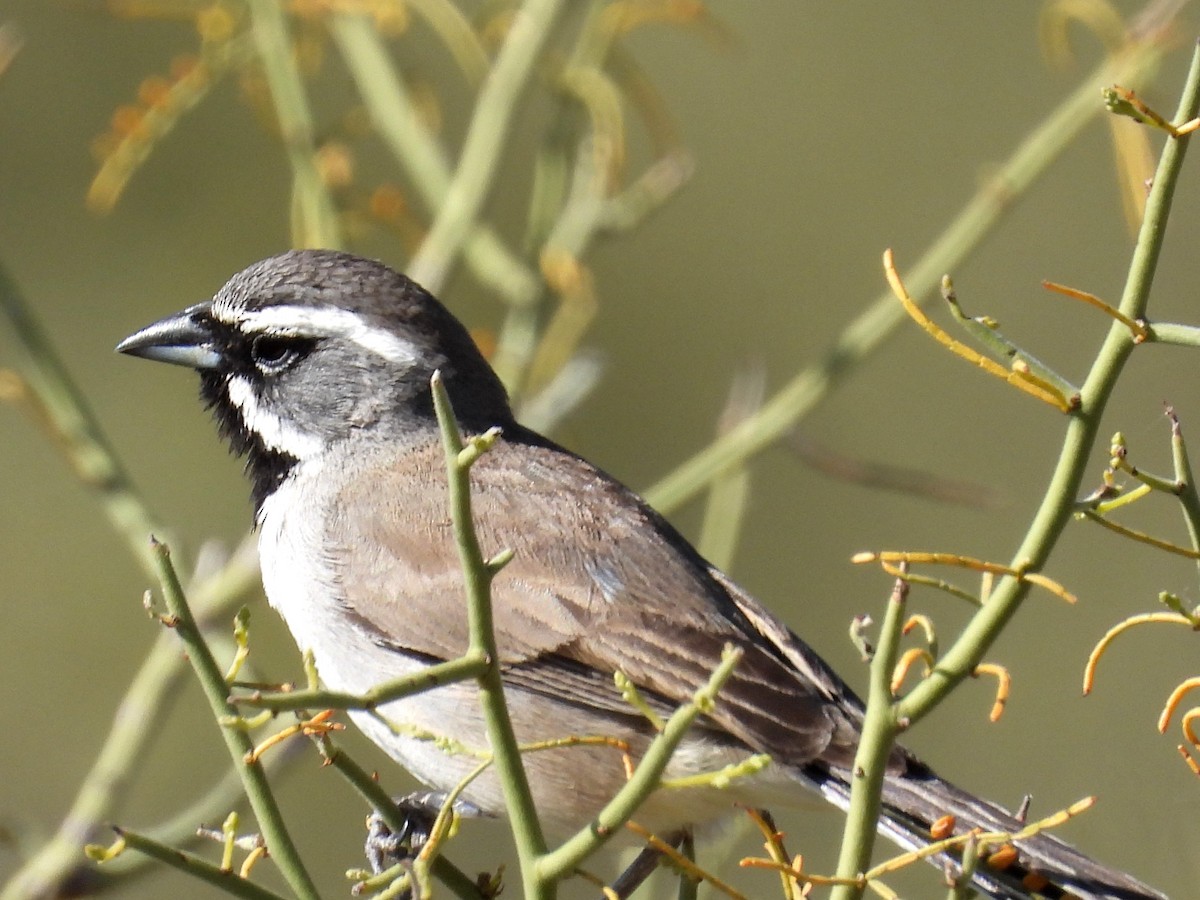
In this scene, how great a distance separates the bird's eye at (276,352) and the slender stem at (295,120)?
30 cm

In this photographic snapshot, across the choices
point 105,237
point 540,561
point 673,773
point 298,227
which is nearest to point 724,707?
point 673,773

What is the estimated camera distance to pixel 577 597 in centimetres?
453

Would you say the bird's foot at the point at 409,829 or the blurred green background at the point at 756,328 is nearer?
the bird's foot at the point at 409,829

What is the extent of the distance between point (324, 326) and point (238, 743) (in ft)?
8.24

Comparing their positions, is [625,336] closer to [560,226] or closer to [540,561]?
[560,226]

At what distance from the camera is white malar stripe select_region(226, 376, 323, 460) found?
5.11 meters

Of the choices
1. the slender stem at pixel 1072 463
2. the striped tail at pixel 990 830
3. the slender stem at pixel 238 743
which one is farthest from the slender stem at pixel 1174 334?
the slender stem at pixel 238 743

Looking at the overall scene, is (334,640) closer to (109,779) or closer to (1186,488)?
(109,779)

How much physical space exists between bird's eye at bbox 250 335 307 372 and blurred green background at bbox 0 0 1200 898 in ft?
13.1

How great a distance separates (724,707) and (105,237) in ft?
23.4

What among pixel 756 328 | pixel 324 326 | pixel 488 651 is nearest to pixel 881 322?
pixel 324 326

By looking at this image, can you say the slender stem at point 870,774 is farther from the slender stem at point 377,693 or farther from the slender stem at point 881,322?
the slender stem at point 881,322

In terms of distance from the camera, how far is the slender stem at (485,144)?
5.14m

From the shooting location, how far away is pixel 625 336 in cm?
1088
